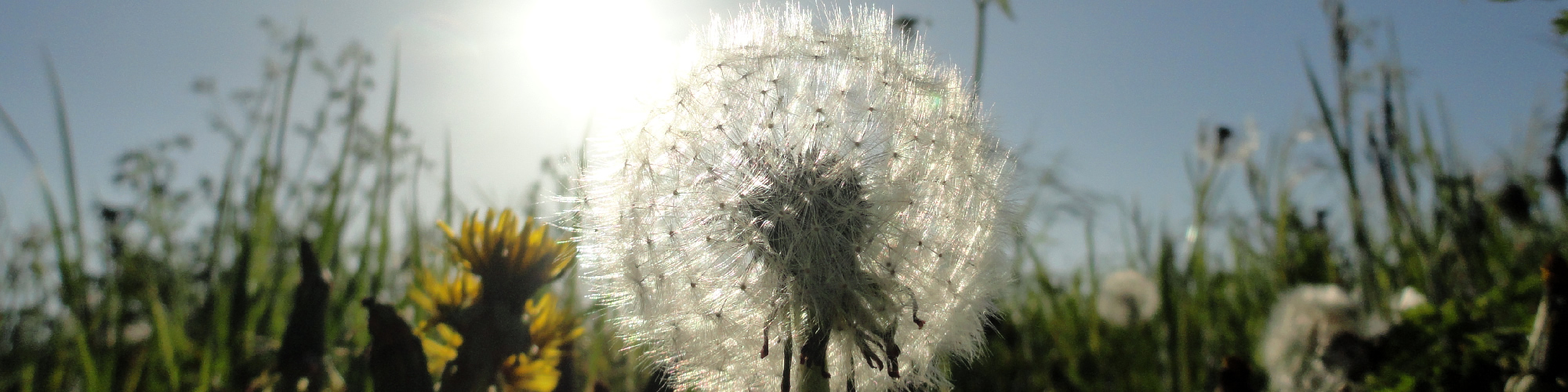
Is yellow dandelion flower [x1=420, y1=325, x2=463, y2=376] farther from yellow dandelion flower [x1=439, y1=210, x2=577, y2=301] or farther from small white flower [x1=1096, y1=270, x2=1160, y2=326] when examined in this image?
small white flower [x1=1096, y1=270, x2=1160, y2=326]

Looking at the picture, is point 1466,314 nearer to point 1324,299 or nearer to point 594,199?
point 1324,299

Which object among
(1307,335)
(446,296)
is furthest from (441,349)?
(1307,335)

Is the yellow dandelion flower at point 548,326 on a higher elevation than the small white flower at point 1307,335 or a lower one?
higher

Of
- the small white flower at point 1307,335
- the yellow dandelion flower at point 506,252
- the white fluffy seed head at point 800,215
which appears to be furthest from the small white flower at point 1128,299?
the yellow dandelion flower at point 506,252

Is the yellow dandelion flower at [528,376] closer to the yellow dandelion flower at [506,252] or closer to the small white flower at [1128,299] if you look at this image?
the yellow dandelion flower at [506,252]

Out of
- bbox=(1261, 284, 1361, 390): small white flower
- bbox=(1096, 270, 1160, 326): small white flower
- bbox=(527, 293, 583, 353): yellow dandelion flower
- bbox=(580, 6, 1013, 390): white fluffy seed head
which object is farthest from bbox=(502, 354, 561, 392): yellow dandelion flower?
bbox=(1096, 270, 1160, 326): small white flower

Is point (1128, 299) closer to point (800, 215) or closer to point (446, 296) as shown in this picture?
point (800, 215)
